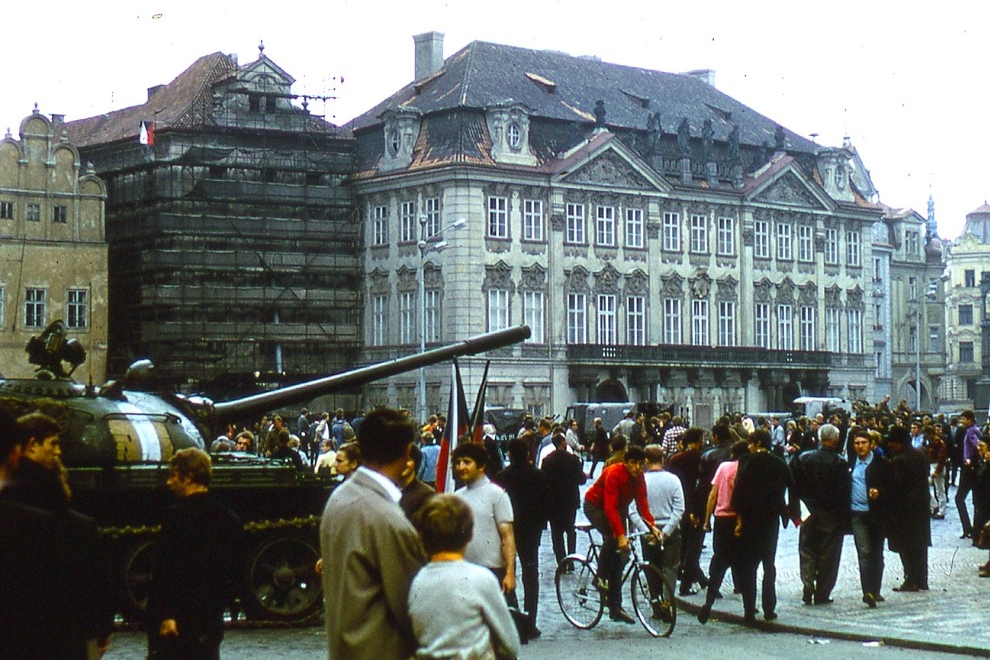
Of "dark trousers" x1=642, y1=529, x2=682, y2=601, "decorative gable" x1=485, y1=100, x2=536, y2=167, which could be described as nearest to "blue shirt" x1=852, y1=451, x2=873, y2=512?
"dark trousers" x1=642, y1=529, x2=682, y2=601

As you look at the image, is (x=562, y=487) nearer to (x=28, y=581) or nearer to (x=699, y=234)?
(x=28, y=581)

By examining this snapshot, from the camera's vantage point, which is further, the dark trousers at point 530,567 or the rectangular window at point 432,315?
the rectangular window at point 432,315

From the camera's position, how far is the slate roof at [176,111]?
237 feet

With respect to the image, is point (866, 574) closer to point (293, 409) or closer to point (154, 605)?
point (154, 605)

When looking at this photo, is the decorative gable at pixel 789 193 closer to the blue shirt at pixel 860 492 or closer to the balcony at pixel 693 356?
the balcony at pixel 693 356

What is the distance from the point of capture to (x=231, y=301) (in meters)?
68.6

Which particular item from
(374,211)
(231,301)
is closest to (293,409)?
(231,301)

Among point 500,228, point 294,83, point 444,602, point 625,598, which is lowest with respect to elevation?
point 625,598

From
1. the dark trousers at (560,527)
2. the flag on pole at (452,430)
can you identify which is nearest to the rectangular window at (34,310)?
the dark trousers at (560,527)

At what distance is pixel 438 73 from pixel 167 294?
13477 millimetres

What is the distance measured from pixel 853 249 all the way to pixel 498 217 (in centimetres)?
2060

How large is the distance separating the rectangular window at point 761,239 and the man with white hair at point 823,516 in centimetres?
6078

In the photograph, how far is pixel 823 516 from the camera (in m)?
18.7

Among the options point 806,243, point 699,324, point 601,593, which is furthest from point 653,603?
point 806,243
